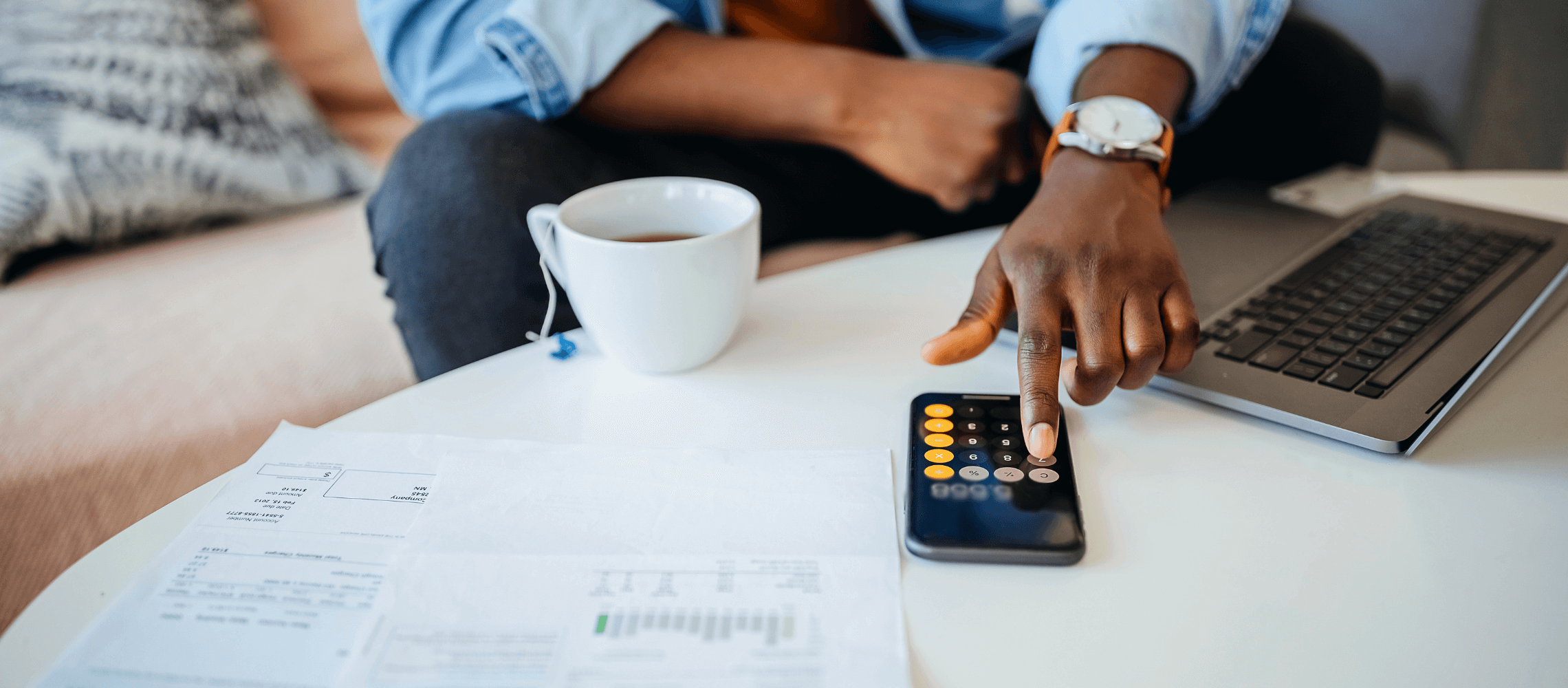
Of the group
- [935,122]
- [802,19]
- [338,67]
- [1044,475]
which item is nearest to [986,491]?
[1044,475]

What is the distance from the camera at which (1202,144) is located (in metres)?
0.90

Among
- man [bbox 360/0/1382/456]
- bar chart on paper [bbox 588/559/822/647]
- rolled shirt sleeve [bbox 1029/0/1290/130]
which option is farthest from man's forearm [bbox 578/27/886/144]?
bar chart on paper [bbox 588/559/822/647]

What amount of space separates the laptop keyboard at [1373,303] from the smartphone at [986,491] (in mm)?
150

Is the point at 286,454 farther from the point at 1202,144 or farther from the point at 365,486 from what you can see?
the point at 1202,144

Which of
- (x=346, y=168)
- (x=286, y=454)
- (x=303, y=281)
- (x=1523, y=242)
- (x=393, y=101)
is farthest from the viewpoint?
(x=393, y=101)

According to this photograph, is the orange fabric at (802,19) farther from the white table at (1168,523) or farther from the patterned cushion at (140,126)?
the patterned cushion at (140,126)

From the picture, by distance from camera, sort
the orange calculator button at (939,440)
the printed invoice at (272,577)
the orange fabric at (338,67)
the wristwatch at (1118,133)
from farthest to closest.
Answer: the orange fabric at (338,67)
the wristwatch at (1118,133)
the orange calculator button at (939,440)
the printed invoice at (272,577)

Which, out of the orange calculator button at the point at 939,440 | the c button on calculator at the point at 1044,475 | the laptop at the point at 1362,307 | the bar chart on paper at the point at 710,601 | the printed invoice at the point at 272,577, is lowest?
the laptop at the point at 1362,307

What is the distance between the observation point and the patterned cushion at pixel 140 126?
0.85 metres

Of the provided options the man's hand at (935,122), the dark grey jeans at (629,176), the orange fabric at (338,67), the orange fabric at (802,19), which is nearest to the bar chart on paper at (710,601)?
the dark grey jeans at (629,176)

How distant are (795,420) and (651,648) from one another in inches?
6.7

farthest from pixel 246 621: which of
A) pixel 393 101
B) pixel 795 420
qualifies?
pixel 393 101

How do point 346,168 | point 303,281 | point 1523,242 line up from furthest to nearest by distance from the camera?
1. point 346,168
2. point 303,281
3. point 1523,242

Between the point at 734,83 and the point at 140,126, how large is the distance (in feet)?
2.24
